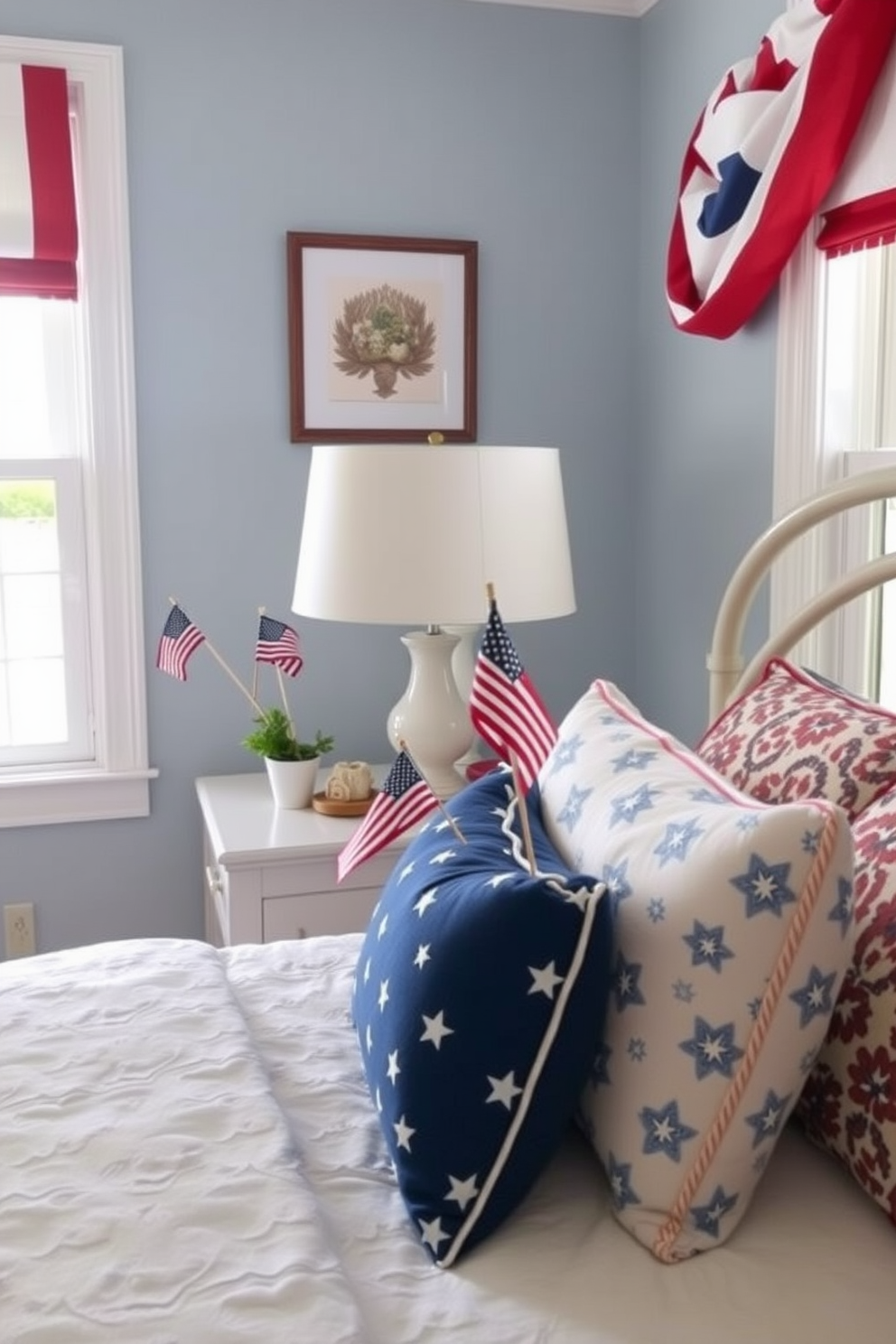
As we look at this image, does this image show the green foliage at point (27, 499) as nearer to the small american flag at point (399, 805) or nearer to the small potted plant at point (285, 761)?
the small potted plant at point (285, 761)

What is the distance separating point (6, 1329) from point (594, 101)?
2583 mm

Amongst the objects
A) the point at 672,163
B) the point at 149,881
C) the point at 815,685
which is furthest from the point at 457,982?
the point at 672,163

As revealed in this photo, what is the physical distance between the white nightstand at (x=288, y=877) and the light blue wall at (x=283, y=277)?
17.4 inches

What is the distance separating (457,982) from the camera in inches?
41.4

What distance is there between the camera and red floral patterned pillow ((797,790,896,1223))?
1052mm

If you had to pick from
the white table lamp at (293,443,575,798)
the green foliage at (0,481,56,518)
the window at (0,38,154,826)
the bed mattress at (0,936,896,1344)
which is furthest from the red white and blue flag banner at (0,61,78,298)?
the bed mattress at (0,936,896,1344)

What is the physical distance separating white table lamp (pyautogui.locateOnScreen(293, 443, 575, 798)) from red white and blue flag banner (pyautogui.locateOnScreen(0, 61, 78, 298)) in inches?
27.7

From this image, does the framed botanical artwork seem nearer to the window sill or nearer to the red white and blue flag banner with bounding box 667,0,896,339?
the red white and blue flag banner with bounding box 667,0,896,339

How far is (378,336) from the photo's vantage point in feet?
8.73

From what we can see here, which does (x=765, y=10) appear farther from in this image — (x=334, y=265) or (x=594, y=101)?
(x=334, y=265)

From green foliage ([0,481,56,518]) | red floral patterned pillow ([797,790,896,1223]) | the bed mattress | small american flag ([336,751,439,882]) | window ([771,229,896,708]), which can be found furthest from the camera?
green foliage ([0,481,56,518])

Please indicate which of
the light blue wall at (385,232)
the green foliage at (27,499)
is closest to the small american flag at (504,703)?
the light blue wall at (385,232)

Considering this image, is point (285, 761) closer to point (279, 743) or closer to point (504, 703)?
point (279, 743)

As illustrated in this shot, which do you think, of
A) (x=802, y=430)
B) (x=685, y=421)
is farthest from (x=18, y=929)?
(x=802, y=430)
